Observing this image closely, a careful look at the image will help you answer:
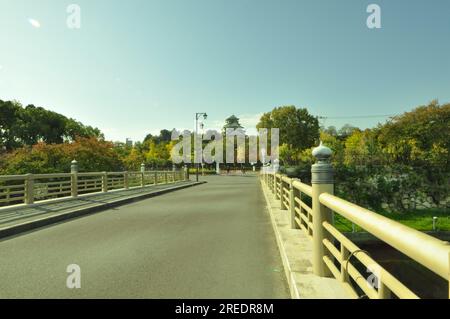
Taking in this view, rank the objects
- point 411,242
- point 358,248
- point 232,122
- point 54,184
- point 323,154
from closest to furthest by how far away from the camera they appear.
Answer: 1. point 411,242
2. point 358,248
3. point 323,154
4. point 54,184
5. point 232,122

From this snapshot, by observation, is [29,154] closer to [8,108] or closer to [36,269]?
[36,269]

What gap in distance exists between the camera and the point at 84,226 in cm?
952

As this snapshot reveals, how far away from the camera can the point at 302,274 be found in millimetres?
4164

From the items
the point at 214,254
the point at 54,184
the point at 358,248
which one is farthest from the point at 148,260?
the point at 54,184

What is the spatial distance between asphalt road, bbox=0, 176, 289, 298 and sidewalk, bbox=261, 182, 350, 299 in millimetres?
290

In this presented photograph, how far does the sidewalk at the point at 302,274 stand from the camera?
348cm

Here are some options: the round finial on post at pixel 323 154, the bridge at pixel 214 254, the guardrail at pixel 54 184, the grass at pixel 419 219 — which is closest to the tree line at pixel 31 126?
the guardrail at pixel 54 184

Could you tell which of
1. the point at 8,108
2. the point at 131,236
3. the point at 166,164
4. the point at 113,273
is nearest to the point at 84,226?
the point at 131,236

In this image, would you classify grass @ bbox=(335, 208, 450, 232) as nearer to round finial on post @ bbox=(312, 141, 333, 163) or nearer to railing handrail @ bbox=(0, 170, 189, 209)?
railing handrail @ bbox=(0, 170, 189, 209)

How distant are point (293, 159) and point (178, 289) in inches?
2417

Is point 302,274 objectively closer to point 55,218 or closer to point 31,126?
point 55,218

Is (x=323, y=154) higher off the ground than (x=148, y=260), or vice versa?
(x=323, y=154)

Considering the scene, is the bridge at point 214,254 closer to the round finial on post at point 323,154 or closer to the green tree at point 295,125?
the round finial on post at point 323,154

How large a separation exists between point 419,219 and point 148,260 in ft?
87.3
